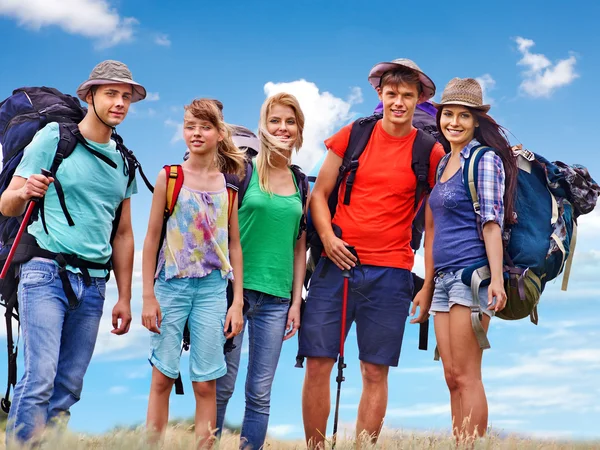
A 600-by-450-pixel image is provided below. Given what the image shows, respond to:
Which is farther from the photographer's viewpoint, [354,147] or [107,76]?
[354,147]

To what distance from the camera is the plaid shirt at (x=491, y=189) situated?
245 inches

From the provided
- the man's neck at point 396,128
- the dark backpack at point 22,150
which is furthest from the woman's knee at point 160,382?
the man's neck at point 396,128

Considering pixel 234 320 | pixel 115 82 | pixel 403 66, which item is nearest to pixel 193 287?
pixel 234 320

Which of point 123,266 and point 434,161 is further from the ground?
point 434,161

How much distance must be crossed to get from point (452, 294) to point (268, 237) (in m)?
1.60

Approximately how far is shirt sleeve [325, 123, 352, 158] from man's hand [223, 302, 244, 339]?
1.79 metres

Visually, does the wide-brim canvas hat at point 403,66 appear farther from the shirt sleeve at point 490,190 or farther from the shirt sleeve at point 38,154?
the shirt sleeve at point 38,154

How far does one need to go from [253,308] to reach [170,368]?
2.80 ft

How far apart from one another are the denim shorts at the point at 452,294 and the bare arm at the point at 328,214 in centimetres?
78

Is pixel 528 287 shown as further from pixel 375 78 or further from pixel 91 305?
pixel 91 305

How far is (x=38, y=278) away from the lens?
19.4 ft

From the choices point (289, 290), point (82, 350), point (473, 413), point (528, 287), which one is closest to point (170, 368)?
point (82, 350)

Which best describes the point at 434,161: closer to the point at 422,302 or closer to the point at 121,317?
the point at 422,302

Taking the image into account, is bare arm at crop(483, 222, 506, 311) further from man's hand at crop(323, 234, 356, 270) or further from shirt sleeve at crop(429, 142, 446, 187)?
man's hand at crop(323, 234, 356, 270)
